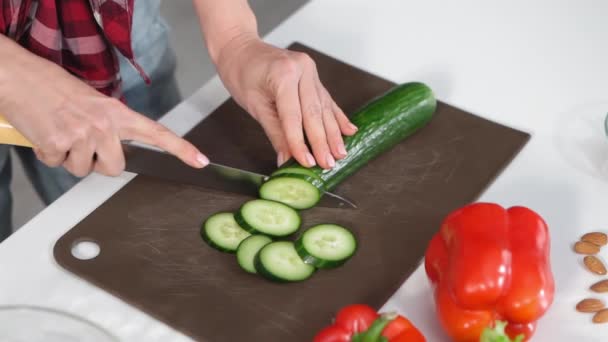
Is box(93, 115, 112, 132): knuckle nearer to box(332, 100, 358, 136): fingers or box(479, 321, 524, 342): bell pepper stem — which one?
box(332, 100, 358, 136): fingers

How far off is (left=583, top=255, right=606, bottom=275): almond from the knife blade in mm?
458

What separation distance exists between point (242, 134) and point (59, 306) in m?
0.57

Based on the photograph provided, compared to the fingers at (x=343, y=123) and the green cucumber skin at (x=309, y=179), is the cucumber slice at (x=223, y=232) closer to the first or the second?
the green cucumber skin at (x=309, y=179)

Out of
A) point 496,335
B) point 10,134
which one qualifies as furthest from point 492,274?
point 10,134

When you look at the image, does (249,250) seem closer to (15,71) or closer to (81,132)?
(81,132)

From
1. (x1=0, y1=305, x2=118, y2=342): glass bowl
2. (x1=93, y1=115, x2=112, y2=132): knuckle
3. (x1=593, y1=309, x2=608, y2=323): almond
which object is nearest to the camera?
(x1=0, y1=305, x2=118, y2=342): glass bowl

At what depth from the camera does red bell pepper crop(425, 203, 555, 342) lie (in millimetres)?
1336

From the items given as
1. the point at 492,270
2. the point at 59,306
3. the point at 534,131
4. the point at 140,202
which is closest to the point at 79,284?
the point at 59,306

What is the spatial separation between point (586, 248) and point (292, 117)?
64 centimetres

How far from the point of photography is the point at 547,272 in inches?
54.6

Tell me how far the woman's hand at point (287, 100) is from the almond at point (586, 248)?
496 millimetres

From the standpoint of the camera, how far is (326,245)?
1560mm

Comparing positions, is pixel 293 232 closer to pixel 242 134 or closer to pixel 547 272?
pixel 242 134

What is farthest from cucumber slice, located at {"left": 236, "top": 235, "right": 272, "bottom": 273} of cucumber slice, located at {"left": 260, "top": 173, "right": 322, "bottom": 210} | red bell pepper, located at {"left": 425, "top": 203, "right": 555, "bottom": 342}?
red bell pepper, located at {"left": 425, "top": 203, "right": 555, "bottom": 342}
